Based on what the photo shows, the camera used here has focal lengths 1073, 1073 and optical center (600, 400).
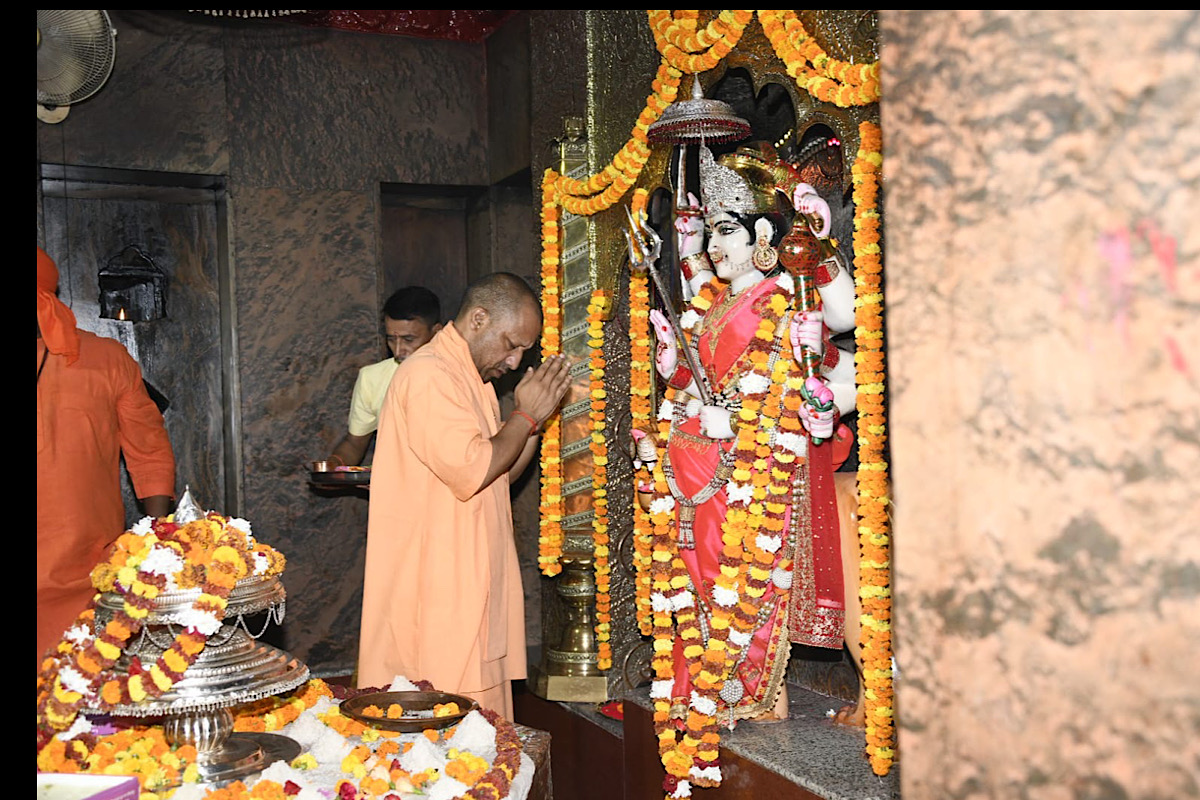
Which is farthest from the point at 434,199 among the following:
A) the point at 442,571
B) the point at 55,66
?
the point at 442,571

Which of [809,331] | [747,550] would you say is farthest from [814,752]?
[809,331]

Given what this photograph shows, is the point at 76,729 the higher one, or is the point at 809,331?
the point at 809,331

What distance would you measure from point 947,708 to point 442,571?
2.98 metres

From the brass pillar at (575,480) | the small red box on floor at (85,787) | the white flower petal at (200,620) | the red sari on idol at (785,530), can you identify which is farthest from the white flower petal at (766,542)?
the small red box on floor at (85,787)

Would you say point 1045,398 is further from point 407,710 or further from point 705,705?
point 705,705

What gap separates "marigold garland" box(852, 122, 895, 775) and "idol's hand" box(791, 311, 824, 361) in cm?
35

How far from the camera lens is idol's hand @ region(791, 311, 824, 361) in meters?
3.58

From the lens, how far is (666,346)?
428 centimetres

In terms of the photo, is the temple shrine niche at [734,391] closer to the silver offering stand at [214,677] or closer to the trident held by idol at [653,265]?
the trident held by idol at [653,265]

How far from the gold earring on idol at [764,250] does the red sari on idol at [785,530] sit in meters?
0.07

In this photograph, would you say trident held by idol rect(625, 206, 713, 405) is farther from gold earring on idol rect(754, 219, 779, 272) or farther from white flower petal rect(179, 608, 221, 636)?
white flower petal rect(179, 608, 221, 636)

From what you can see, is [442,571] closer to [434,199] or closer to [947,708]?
[947,708]

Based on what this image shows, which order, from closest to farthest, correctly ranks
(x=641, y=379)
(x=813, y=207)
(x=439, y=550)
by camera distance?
(x=813, y=207) < (x=439, y=550) < (x=641, y=379)

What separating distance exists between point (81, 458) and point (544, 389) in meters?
1.77
